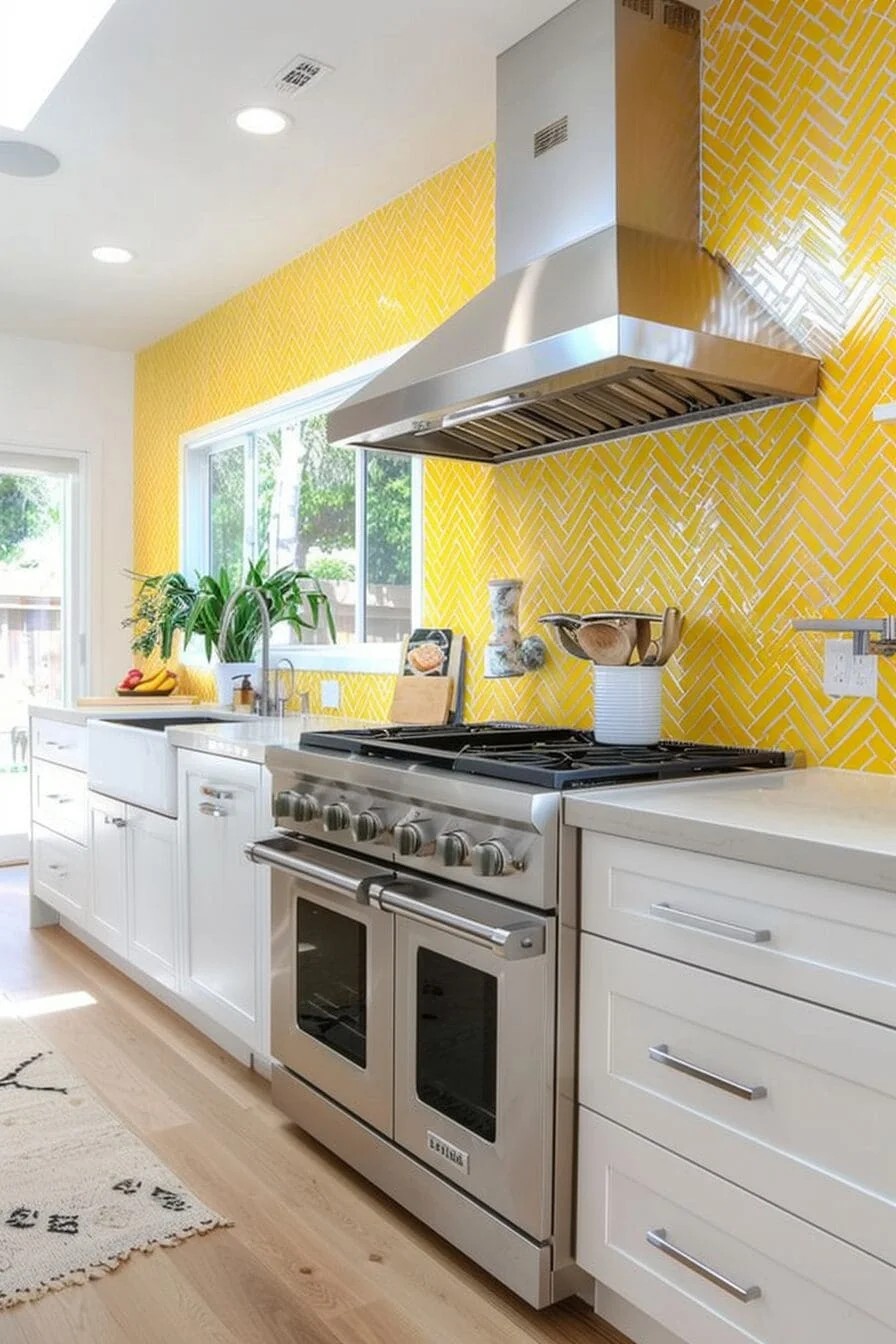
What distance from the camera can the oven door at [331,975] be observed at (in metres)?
2.04

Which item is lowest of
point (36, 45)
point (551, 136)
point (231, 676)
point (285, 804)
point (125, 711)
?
point (285, 804)

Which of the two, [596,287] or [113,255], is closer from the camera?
[596,287]

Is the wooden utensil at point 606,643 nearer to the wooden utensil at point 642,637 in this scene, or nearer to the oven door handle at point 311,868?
the wooden utensil at point 642,637

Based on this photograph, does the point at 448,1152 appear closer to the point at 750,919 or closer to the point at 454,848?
the point at 454,848

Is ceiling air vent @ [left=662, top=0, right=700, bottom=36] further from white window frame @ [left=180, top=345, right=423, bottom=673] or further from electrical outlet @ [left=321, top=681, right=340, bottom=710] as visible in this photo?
electrical outlet @ [left=321, top=681, right=340, bottom=710]

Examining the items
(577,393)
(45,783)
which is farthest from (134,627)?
(577,393)

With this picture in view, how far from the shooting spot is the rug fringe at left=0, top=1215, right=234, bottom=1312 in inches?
70.5

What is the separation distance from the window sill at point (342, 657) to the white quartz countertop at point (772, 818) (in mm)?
1675

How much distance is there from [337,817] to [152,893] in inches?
49.1

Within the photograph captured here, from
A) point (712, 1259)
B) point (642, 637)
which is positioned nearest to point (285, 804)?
point (642, 637)

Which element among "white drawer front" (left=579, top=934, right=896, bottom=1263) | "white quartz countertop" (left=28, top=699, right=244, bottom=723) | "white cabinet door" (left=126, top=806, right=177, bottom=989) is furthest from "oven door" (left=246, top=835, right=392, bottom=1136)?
"white quartz countertop" (left=28, top=699, right=244, bottom=723)

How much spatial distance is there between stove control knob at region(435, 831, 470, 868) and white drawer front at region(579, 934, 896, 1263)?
0.25 meters

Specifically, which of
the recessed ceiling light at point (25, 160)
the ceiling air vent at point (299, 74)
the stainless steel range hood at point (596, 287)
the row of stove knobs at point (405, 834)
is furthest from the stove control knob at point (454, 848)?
the recessed ceiling light at point (25, 160)

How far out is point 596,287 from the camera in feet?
6.57
